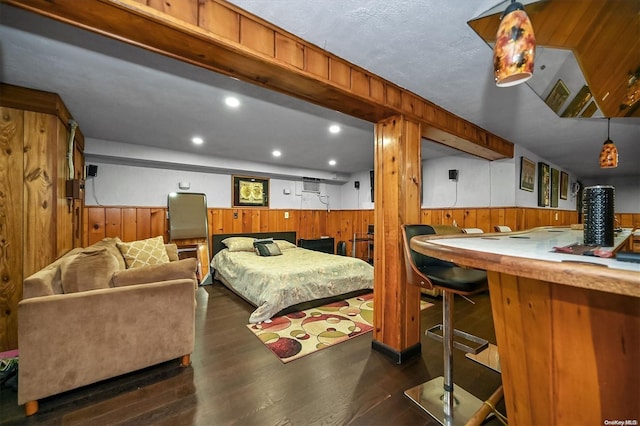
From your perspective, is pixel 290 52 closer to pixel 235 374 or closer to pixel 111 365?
pixel 235 374

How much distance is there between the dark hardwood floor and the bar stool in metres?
0.09

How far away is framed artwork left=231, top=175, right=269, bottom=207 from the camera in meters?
5.18

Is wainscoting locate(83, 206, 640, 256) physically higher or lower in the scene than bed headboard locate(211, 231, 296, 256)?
higher

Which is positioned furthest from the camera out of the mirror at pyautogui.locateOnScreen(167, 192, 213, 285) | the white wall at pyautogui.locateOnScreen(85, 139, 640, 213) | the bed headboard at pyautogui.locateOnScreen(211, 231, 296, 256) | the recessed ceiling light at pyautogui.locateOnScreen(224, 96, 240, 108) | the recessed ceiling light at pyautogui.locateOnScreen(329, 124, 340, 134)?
the bed headboard at pyautogui.locateOnScreen(211, 231, 296, 256)

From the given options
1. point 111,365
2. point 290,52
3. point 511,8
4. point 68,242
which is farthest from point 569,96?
point 68,242

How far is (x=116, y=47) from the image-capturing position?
164 cm

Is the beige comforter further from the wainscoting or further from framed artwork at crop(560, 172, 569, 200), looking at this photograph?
framed artwork at crop(560, 172, 569, 200)

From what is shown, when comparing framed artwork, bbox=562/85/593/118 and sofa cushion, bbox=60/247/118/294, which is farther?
framed artwork, bbox=562/85/593/118

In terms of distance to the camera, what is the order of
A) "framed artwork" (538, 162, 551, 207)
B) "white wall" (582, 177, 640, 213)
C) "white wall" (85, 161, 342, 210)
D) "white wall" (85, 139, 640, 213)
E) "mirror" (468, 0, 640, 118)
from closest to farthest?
1. "mirror" (468, 0, 640, 118)
2. "white wall" (85, 139, 640, 213)
3. "white wall" (85, 161, 342, 210)
4. "framed artwork" (538, 162, 551, 207)
5. "white wall" (582, 177, 640, 213)

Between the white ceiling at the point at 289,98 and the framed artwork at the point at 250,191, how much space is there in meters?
1.26

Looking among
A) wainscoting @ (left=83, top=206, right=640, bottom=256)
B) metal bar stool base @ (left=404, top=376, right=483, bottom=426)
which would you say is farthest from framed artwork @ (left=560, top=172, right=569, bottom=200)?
metal bar stool base @ (left=404, top=376, right=483, bottom=426)

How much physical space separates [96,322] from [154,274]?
0.42 metres

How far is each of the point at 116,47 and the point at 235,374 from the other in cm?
234

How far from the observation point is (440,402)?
1579 mm
